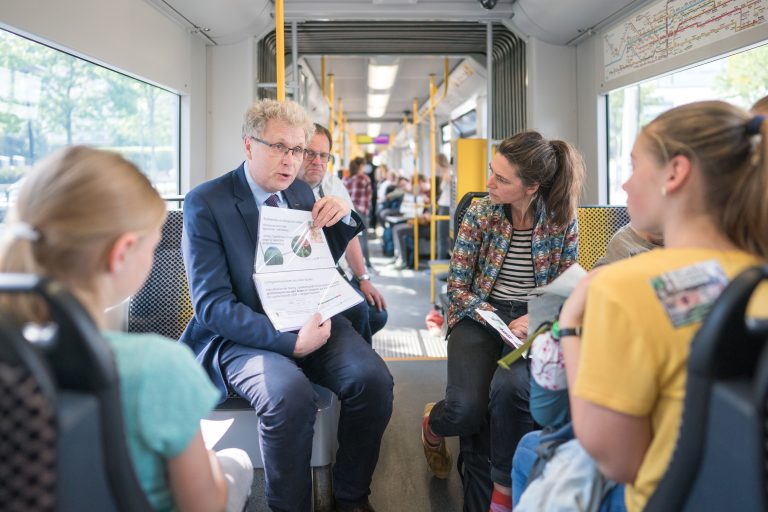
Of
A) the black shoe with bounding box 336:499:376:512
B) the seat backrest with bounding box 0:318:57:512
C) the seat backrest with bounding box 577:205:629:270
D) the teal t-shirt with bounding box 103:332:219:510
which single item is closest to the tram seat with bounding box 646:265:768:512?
the teal t-shirt with bounding box 103:332:219:510

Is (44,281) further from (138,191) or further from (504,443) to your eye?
(504,443)

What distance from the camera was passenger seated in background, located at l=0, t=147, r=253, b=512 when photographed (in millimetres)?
923

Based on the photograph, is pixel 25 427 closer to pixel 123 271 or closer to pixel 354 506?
pixel 123 271

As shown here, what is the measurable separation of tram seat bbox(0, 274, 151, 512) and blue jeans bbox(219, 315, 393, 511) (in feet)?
3.60

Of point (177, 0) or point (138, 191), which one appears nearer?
point (138, 191)

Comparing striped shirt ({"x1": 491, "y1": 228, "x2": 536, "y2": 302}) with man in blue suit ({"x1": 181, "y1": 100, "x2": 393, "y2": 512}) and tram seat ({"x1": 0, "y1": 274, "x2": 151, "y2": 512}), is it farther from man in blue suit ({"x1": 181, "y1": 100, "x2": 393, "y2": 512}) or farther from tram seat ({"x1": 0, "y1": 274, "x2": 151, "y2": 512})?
tram seat ({"x1": 0, "y1": 274, "x2": 151, "y2": 512})

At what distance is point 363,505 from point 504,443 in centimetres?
59

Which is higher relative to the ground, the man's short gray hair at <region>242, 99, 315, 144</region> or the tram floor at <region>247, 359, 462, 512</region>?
the man's short gray hair at <region>242, 99, 315, 144</region>

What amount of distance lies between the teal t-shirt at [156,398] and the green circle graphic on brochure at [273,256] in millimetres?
1191

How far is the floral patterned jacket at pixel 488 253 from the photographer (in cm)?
252

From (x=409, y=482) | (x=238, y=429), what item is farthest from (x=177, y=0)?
(x=409, y=482)

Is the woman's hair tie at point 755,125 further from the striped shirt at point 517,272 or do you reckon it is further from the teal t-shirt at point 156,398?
the striped shirt at point 517,272

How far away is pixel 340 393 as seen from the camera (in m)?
2.19

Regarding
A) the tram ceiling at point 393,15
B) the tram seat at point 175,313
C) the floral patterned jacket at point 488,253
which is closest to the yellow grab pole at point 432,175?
the tram ceiling at point 393,15
